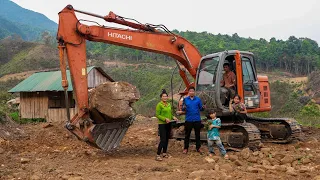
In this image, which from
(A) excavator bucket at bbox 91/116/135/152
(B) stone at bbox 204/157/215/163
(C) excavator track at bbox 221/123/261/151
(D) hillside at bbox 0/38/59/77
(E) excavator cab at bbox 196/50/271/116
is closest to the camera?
(B) stone at bbox 204/157/215/163

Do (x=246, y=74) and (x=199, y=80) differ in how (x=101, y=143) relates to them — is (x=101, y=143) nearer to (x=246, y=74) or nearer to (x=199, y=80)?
(x=199, y=80)

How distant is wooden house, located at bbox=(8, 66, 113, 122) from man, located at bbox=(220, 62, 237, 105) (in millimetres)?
13524

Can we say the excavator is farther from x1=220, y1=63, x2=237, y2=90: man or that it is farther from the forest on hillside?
the forest on hillside

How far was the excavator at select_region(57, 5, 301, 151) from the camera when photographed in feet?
25.1

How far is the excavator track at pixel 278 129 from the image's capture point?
372 inches

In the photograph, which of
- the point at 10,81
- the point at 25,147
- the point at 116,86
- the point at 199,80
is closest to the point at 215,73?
the point at 199,80

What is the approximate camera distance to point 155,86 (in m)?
43.6

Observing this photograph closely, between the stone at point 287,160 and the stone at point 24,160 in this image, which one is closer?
the stone at point 287,160

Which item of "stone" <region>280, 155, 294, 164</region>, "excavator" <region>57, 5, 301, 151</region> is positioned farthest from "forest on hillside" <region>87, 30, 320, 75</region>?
"stone" <region>280, 155, 294, 164</region>

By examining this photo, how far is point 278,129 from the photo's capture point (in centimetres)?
974

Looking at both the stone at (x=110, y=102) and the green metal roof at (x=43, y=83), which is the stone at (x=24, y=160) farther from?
the green metal roof at (x=43, y=83)

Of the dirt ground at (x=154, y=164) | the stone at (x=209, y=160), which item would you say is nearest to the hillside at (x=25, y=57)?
the dirt ground at (x=154, y=164)

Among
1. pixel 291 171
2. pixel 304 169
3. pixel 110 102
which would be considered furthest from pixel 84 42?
pixel 304 169

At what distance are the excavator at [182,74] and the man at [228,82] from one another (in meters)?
0.07
